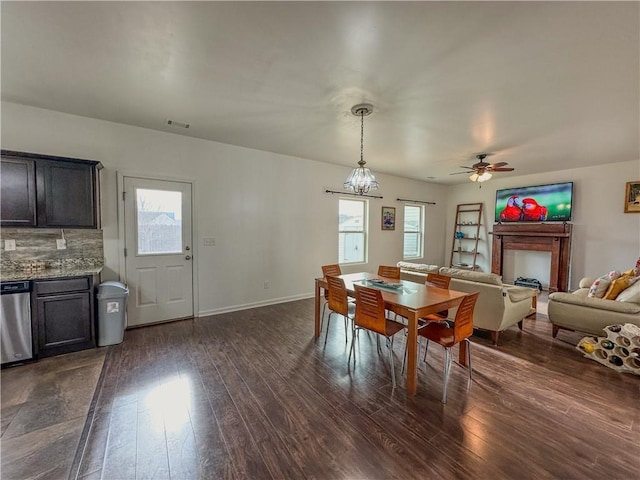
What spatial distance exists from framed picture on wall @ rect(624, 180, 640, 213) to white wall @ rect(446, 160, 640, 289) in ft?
0.21

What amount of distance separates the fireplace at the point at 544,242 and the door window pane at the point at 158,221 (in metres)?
6.99

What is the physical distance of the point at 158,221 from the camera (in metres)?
3.81

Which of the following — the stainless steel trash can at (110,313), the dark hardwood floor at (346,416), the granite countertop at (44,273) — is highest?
the granite countertop at (44,273)

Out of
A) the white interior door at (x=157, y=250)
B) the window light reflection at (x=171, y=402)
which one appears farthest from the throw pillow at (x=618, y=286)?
the white interior door at (x=157, y=250)

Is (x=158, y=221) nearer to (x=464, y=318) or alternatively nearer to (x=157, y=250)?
(x=157, y=250)

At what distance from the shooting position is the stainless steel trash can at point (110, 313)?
310 cm

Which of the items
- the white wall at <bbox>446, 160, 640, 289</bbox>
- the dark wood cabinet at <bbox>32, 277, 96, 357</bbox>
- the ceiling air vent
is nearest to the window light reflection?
the dark wood cabinet at <bbox>32, 277, 96, 357</bbox>

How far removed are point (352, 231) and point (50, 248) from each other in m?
4.87

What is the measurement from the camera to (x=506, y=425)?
195 centimetres

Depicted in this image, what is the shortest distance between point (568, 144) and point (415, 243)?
3.88 metres

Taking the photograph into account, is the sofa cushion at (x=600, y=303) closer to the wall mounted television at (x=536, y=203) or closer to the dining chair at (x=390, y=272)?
the dining chair at (x=390, y=272)

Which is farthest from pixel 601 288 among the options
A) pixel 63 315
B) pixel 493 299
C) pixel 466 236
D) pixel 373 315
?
pixel 63 315

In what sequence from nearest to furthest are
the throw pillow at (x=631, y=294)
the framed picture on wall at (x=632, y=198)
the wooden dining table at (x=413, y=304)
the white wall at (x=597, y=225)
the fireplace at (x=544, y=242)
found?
the wooden dining table at (x=413, y=304) < the throw pillow at (x=631, y=294) < the framed picture on wall at (x=632, y=198) < the white wall at (x=597, y=225) < the fireplace at (x=544, y=242)

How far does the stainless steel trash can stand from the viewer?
3.10 m
